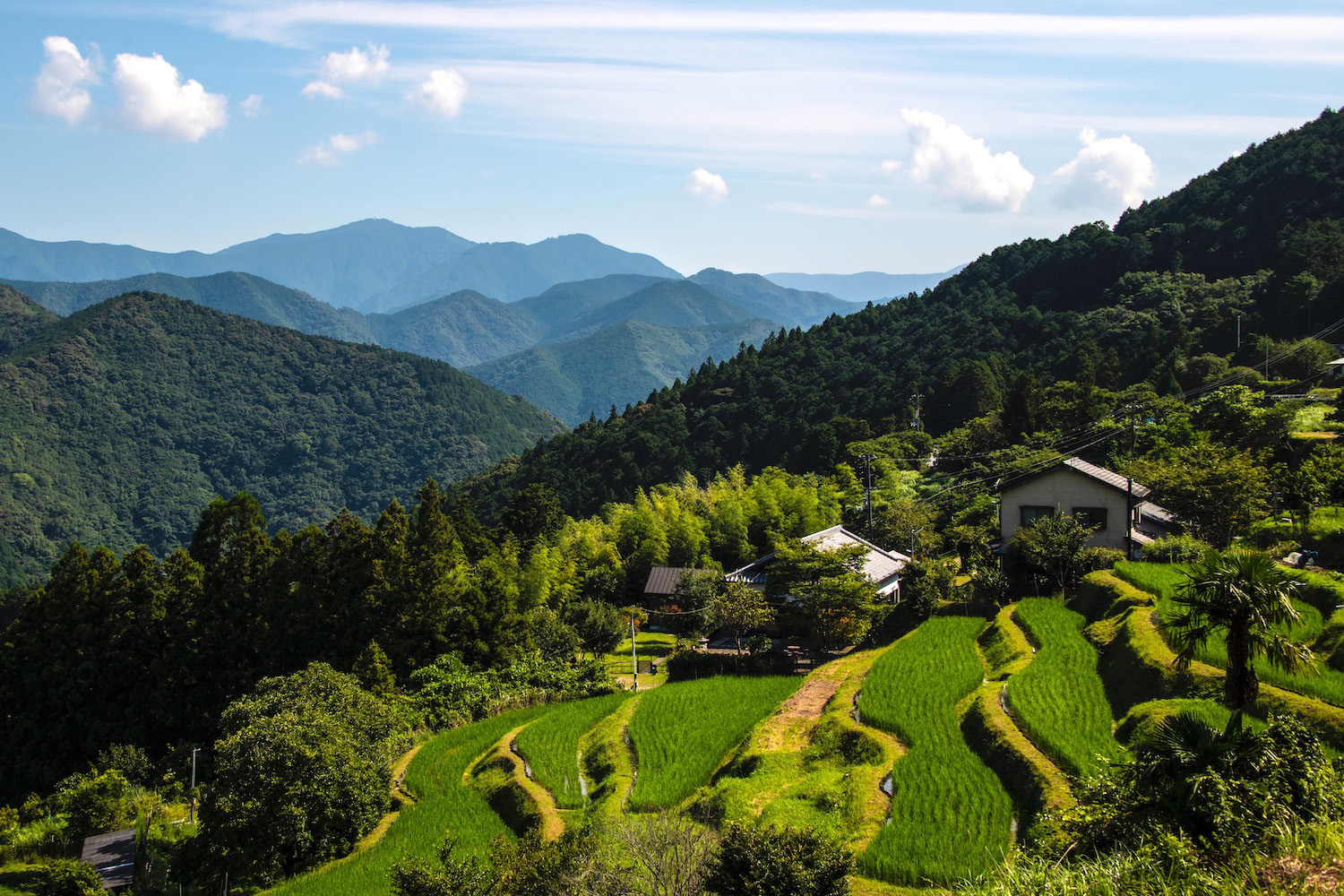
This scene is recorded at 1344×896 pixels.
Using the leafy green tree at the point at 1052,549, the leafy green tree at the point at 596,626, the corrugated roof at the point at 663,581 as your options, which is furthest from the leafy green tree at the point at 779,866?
the corrugated roof at the point at 663,581

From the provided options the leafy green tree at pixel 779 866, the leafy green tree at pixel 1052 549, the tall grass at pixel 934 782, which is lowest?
the tall grass at pixel 934 782

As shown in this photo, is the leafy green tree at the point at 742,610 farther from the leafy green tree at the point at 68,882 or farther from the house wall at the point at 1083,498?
the leafy green tree at the point at 68,882

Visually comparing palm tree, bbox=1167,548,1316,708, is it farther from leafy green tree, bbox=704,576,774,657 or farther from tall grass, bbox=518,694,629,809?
leafy green tree, bbox=704,576,774,657

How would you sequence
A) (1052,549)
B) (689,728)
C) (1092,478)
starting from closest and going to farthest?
(689,728) < (1052,549) < (1092,478)

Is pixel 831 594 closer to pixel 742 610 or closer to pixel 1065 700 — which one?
pixel 742 610

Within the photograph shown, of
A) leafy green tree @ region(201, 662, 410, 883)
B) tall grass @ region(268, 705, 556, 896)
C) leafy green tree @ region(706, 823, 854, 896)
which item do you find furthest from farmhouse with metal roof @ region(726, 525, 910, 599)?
leafy green tree @ region(706, 823, 854, 896)

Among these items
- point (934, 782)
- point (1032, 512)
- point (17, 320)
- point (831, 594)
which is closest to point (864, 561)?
point (831, 594)
